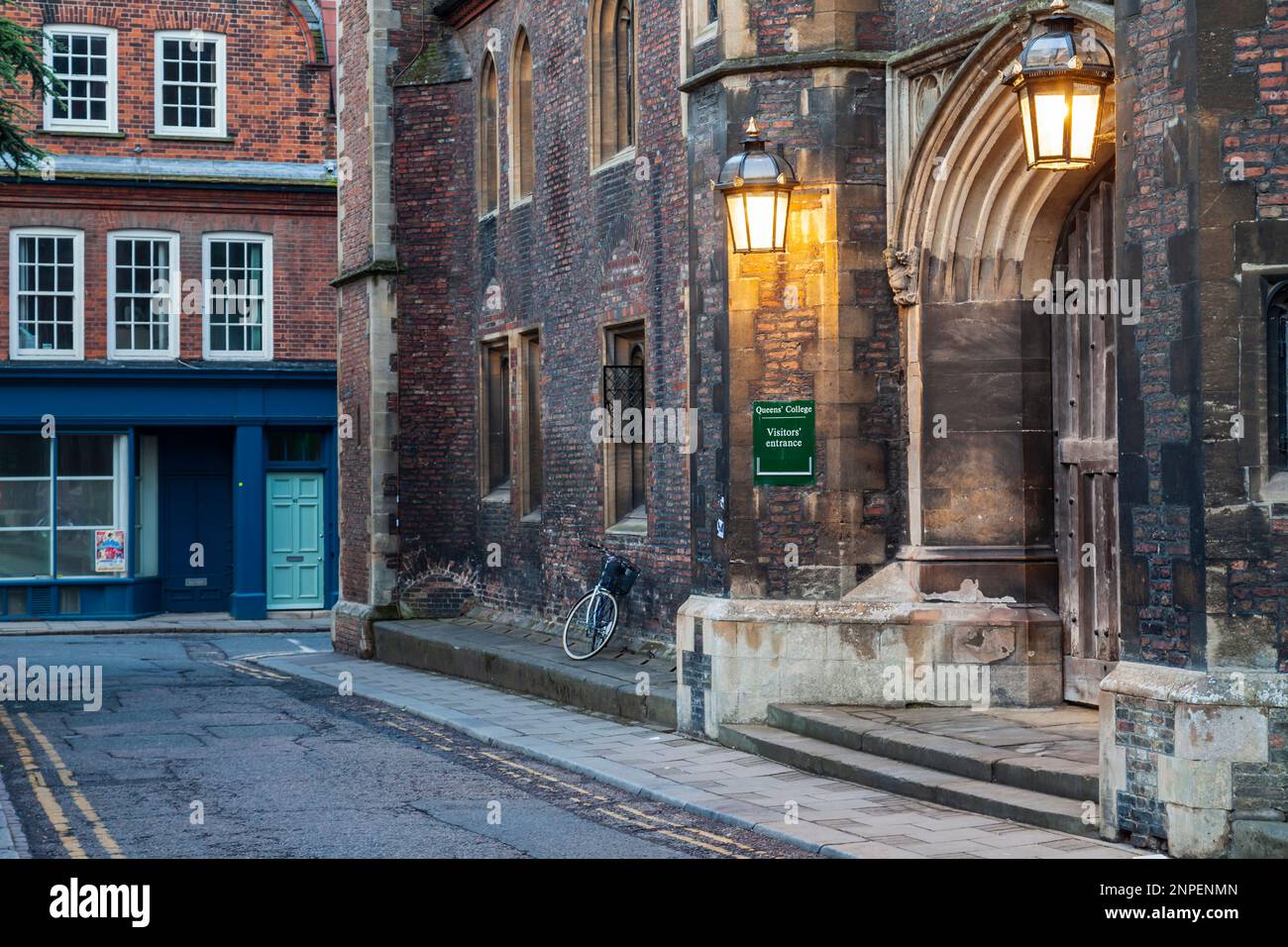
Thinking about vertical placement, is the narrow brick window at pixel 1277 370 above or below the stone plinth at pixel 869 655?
above

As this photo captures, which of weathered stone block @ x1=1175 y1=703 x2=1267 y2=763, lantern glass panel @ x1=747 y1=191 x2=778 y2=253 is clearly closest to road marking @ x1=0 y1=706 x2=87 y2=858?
weathered stone block @ x1=1175 y1=703 x2=1267 y2=763

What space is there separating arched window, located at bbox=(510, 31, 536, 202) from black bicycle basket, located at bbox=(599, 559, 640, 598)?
18.1 ft

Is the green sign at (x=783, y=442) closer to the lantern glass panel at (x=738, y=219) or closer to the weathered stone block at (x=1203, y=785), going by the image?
the lantern glass panel at (x=738, y=219)

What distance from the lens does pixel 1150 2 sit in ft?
29.4

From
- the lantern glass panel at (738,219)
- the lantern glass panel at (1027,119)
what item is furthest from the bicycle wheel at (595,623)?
the lantern glass panel at (1027,119)

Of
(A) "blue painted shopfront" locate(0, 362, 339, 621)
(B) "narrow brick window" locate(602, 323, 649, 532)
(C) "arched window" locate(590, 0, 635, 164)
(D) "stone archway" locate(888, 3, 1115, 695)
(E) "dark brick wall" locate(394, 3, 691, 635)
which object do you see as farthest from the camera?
(A) "blue painted shopfront" locate(0, 362, 339, 621)

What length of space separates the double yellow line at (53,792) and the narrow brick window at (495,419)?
277 inches

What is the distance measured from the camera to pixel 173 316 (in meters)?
28.2

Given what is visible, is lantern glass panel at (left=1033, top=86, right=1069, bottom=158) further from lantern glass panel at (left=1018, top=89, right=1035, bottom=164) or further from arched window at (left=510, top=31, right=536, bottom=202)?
arched window at (left=510, top=31, right=536, bottom=202)

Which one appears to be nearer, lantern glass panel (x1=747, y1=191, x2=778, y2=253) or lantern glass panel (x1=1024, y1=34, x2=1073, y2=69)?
lantern glass panel (x1=1024, y1=34, x2=1073, y2=69)

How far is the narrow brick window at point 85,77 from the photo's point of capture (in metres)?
27.9

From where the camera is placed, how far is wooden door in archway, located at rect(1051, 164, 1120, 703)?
11375mm

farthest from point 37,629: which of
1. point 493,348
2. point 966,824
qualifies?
point 966,824

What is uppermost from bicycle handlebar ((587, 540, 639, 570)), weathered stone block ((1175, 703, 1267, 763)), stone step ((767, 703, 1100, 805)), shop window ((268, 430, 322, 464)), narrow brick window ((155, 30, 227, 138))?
narrow brick window ((155, 30, 227, 138))
